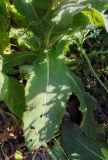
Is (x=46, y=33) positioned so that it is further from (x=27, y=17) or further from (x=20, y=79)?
(x=20, y=79)

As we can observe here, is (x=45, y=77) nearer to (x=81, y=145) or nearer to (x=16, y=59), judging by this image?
(x=16, y=59)

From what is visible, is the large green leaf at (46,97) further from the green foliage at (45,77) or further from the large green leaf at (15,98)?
the large green leaf at (15,98)

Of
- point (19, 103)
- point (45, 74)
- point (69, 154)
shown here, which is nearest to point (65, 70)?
Result: point (45, 74)

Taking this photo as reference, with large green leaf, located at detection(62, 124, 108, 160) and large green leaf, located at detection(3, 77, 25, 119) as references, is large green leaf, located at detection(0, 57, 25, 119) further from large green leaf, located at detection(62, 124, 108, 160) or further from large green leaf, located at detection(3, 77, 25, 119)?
large green leaf, located at detection(62, 124, 108, 160)

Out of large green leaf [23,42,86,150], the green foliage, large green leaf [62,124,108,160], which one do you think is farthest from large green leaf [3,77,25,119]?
large green leaf [62,124,108,160]

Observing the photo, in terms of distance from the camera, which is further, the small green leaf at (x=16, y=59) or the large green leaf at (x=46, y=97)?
the small green leaf at (x=16, y=59)

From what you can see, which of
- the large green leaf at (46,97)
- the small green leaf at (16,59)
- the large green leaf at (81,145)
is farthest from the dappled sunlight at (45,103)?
the large green leaf at (81,145)
